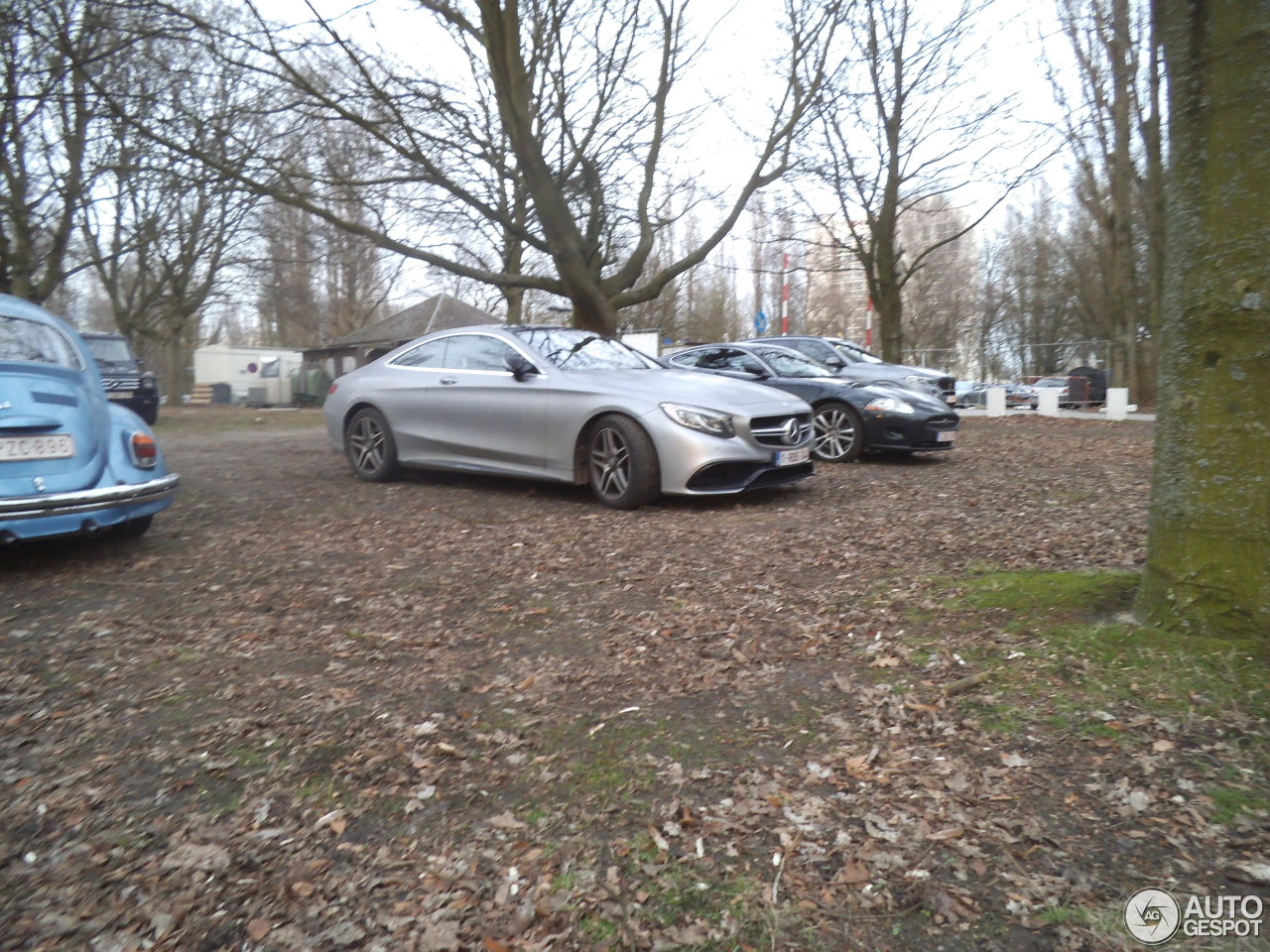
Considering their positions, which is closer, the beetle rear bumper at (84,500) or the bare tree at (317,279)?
the beetle rear bumper at (84,500)

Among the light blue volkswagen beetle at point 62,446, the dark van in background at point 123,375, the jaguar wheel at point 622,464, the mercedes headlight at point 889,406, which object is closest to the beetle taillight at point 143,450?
the light blue volkswagen beetle at point 62,446

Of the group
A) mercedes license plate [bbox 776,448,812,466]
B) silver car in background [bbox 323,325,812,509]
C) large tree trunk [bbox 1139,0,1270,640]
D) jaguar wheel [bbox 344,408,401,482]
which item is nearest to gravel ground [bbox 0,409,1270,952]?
large tree trunk [bbox 1139,0,1270,640]

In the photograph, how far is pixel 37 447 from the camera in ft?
18.3

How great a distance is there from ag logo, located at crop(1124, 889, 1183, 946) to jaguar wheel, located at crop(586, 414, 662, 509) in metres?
5.16

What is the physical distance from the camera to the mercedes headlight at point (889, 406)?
34.0 feet

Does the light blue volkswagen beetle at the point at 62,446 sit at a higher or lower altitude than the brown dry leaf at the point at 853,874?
higher

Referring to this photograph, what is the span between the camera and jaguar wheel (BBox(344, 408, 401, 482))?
9.14m

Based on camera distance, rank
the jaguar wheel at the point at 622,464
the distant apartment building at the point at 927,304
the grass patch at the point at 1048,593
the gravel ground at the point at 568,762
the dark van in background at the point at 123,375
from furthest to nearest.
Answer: the distant apartment building at the point at 927,304
the dark van in background at the point at 123,375
the jaguar wheel at the point at 622,464
the grass patch at the point at 1048,593
the gravel ground at the point at 568,762

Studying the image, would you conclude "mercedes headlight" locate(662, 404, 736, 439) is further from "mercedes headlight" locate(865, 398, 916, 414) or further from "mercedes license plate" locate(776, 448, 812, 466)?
"mercedes headlight" locate(865, 398, 916, 414)

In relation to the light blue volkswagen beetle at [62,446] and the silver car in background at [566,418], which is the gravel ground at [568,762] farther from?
the silver car in background at [566,418]

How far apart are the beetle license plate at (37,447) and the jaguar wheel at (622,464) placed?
3701 millimetres

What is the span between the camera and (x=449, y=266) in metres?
13.9

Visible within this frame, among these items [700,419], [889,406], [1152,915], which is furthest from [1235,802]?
[889,406]

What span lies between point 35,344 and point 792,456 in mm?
5541
